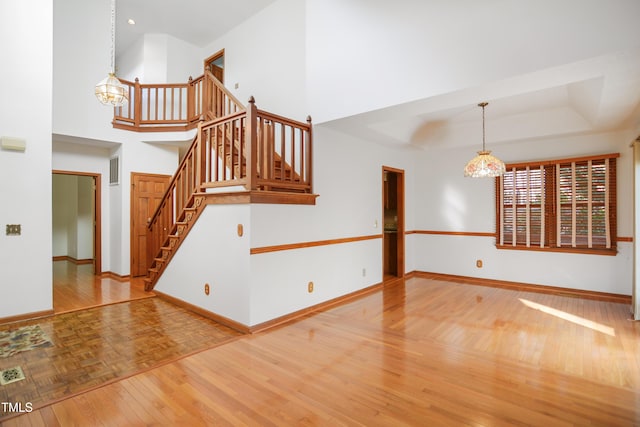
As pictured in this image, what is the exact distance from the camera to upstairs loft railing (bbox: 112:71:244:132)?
5.62 meters

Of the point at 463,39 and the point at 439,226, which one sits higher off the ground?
the point at 463,39

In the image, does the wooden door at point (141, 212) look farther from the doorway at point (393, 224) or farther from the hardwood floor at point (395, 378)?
the doorway at point (393, 224)

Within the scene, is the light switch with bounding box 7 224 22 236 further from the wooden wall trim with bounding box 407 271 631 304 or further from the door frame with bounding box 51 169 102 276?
the wooden wall trim with bounding box 407 271 631 304

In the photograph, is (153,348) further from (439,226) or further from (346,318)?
(439,226)

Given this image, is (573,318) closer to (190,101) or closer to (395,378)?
(395,378)

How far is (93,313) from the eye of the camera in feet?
13.2

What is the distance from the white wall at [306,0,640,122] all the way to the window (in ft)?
10.4

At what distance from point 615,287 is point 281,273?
195 inches

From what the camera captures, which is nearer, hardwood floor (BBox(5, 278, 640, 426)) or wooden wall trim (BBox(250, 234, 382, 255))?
hardwood floor (BBox(5, 278, 640, 426))

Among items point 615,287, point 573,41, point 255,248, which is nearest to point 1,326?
point 255,248

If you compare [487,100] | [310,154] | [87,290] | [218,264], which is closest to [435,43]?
[487,100]

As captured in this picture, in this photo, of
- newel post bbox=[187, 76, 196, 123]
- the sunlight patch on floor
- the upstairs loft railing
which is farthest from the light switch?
the sunlight patch on floor

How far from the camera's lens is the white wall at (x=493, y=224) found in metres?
4.61

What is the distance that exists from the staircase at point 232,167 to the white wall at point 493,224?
3354 millimetres
